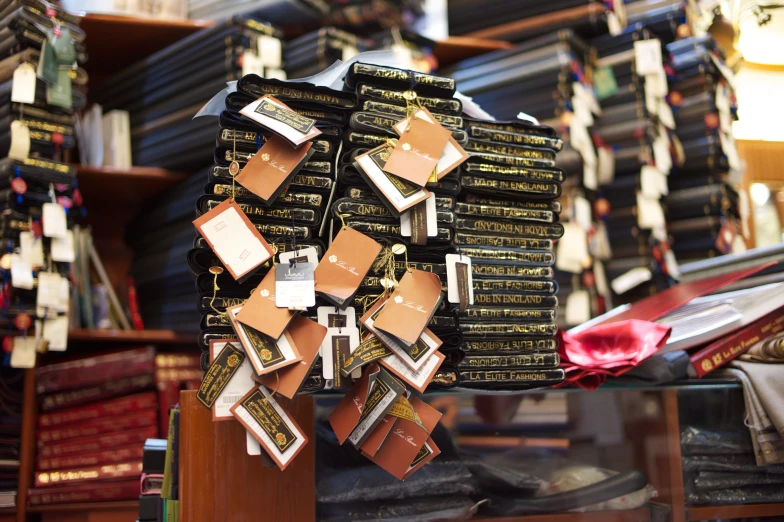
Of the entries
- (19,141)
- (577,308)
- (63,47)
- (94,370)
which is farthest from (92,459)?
(577,308)

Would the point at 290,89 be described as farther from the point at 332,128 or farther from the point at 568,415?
the point at 568,415

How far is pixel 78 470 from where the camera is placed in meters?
2.32

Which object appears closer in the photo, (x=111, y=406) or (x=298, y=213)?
(x=298, y=213)

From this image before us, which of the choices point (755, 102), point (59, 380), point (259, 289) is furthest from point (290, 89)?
point (755, 102)

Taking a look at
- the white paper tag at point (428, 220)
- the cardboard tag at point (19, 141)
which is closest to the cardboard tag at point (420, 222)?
the white paper tag at point (428, 220)

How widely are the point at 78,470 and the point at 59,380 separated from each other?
0.29 m

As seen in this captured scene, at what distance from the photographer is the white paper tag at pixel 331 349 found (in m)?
1.14

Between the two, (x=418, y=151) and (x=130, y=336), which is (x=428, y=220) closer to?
(x=418, y=151)

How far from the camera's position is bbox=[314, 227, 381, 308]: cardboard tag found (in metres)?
1.16

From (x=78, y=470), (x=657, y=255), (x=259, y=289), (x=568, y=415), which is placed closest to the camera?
(x=259, y=289)

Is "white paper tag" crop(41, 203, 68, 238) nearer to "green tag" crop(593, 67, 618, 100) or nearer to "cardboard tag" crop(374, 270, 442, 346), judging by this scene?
"cardboard tag" crop(374, 270, 442, 346)

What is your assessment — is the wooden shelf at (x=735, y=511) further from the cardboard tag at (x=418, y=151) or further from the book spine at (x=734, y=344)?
the cardboard tag at (x=418, y=151)

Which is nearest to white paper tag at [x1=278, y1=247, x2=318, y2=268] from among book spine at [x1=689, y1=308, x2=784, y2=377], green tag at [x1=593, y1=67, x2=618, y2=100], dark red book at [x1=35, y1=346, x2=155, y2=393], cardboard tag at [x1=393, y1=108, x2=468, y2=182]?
cardboard tag at [x1=393, y1=108, x2=468, y2=182]

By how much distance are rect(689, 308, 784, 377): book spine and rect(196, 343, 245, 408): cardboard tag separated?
0.92 metres
